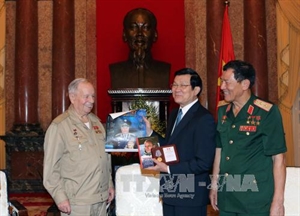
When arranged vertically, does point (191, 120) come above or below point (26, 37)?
below

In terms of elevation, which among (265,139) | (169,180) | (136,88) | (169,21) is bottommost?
(169,180)

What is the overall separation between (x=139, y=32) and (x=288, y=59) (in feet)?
8.12

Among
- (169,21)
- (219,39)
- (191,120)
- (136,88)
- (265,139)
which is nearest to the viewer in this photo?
(265,139)

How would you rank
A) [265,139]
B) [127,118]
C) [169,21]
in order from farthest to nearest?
[169,21]
[127,118]
[265,139]

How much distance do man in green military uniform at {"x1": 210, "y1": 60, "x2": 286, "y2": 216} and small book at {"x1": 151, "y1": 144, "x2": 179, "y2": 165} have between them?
1.05 feet

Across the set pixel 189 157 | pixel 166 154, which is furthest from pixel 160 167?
pixel 189 157

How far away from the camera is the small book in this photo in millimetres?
2865

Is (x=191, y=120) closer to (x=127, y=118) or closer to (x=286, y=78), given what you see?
(x=127, y=118)

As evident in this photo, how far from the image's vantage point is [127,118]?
10.8ft

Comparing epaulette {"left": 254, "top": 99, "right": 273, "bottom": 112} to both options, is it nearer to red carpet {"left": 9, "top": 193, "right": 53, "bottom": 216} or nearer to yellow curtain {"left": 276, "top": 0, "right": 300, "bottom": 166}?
red carpet {"left": 9, "top": 193, "right": 53, "bottom": 216}

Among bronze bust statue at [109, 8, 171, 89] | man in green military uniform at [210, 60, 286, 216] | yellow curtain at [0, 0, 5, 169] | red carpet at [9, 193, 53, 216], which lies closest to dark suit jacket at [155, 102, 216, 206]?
man in green military uniform at [210, 60, 286, 216]

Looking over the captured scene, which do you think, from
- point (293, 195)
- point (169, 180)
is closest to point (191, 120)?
point (169, 180)

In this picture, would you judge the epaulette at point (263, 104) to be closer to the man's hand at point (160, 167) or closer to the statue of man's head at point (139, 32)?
the man's hand at point (160, 167)

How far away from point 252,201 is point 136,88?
3.43 m
